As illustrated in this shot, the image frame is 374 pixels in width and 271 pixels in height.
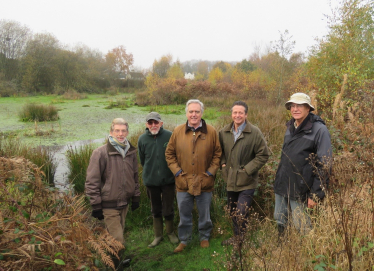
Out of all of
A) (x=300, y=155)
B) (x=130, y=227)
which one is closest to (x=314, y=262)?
(x=300, y=155)

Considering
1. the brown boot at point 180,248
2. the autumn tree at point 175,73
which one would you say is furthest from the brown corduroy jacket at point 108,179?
the autumn tree at point 175,73

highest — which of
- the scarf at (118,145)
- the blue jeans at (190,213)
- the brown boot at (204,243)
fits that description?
the scarf at (118,145)

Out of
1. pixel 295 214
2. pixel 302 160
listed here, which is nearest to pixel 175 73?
pixel 302 160

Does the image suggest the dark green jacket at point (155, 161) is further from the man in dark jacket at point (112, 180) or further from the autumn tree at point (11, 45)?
the autumn tree at point (11, 45)

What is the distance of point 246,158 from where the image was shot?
2.69 m

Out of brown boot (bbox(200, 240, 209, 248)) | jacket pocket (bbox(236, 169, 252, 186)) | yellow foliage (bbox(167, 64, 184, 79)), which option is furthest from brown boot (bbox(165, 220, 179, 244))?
yellow foliage (bbox(167, 64, 184, 79))

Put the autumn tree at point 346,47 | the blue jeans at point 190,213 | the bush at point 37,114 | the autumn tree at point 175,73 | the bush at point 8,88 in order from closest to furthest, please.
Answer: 1. the blue jeans at point 190,213
2. the autumn tree at point 346,47
3. the bush at point 37,114
4. the bush at point 8,88
5. the autumn tree at point 175,73

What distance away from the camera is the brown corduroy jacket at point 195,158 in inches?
107

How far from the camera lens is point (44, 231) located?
1.53 meters

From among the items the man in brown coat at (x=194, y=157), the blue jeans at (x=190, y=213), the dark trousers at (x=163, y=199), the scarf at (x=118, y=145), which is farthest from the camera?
the dark trousers at (x=163, y=199)

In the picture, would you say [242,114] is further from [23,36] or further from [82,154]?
[23,36]

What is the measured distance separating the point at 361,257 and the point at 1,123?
12.1m

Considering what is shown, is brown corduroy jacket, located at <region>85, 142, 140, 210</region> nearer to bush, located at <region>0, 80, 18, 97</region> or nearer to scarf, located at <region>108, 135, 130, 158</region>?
scarf, located at <region>108, 135, 130, 158</region>

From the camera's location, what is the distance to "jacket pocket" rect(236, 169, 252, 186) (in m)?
2.64
